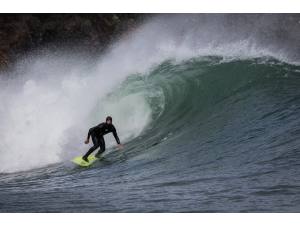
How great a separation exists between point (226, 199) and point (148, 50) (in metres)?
11.2

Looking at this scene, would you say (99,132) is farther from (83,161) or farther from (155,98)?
(155,98)

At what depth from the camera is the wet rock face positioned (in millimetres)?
24953

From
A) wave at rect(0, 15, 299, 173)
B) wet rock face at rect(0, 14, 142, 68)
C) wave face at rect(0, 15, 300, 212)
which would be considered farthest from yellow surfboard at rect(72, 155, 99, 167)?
wet rock face at rect(0, 14, 142, 68)

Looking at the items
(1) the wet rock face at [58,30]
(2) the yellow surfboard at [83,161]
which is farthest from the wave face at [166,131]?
(1) the wet rock face at [58,30]

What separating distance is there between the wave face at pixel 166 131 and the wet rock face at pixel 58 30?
4998 millimetres

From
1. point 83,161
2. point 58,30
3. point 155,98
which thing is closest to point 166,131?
point 83,161

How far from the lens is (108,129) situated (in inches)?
459

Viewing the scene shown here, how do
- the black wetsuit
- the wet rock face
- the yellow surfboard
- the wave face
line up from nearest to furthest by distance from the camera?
the wave face, the yellow surfboard, the black wetsuit, the wet rock face

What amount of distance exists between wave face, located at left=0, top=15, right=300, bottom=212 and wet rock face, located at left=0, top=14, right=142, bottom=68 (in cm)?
500

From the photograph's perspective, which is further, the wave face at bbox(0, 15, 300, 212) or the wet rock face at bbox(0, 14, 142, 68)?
the wet rock face at bbox(0, 14, 142, 68)

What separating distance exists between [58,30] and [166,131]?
15.8 metres

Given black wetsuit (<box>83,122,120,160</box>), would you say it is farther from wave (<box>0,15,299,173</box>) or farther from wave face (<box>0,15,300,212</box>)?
wave (<box>0,15,299,173</box>)

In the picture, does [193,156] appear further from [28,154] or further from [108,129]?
[28,154]

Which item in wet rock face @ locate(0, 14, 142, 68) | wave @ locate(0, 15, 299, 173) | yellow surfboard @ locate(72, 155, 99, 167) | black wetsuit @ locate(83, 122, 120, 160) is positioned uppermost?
wet rock face @ locate(0, 14, 142, 68)
